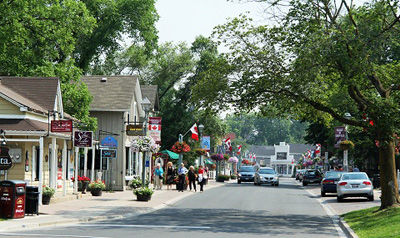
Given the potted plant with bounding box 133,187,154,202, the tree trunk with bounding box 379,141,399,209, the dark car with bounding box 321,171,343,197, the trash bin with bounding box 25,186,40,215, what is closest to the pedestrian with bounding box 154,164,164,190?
the dark car with bounding box 321,171,343,197

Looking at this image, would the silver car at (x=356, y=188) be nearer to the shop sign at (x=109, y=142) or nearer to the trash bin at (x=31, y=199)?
the trash bin at (x=31, y=199)

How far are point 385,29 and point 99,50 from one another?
31.7m

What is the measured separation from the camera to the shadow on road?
17.9m

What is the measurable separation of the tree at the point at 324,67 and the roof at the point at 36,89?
813 centimetres

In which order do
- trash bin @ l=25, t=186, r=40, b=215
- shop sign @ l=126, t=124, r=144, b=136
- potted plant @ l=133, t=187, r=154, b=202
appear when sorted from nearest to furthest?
trash bin @ l=25, t=186, r=40, b=215 → potted plant @ l=133, t=187, r=154, b=202 → shop sign @ l=126, t=124, r=144, b=136

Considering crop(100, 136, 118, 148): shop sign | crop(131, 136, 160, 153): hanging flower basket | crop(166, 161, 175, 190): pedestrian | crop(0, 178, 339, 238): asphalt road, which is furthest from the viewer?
crop(166, 161, 175, 190): pedestrian

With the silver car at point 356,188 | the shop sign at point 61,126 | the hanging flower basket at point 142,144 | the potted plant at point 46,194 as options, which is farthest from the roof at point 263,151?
the shop sign at point 61,126

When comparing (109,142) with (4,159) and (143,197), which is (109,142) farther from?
(4,159)

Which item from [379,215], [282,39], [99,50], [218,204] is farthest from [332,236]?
[99,50]

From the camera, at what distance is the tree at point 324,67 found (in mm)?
20734

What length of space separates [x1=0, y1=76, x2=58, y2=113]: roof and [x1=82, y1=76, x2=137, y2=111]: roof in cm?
1253

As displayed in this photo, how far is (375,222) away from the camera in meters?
18.5

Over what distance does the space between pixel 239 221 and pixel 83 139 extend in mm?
11027

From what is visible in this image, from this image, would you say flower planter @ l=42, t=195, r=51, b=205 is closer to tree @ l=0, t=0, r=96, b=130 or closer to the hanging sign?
the hanging sign
